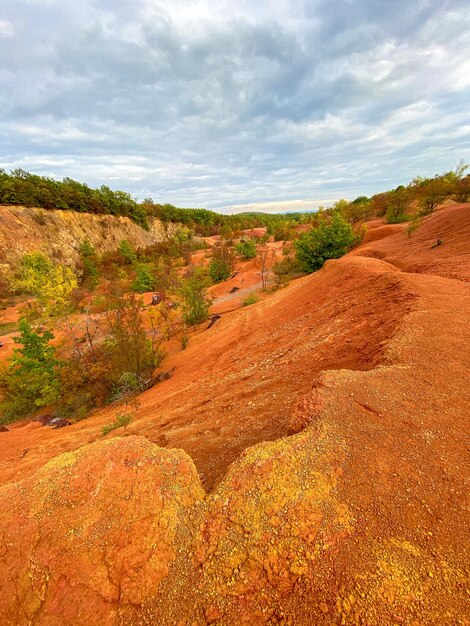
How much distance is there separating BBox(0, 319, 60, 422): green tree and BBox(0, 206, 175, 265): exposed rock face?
26.0 m

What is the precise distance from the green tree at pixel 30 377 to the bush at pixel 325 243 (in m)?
17.7

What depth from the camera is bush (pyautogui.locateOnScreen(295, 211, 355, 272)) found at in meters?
20.3

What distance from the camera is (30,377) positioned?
10.5m

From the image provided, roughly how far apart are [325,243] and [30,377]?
19462 millimetres

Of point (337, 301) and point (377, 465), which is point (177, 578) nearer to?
point (377, 465)

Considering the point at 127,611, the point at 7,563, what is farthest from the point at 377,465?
the point at 7,563

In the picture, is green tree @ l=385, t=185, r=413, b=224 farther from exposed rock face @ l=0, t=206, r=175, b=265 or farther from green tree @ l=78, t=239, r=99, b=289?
exposed rock face @ l=0, t=206, r=175, b=265

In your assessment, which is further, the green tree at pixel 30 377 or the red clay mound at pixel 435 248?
the red clay mound at pixel 435 248

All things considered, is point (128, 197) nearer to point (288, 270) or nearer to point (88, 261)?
point (88, 261)

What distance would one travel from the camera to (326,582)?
202 centimetres

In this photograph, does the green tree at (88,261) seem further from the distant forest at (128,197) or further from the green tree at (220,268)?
the green tree at (220,268)

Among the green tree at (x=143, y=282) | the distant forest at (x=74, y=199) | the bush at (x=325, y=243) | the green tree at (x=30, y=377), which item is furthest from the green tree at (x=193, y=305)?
the distant forest at (x=74, y=199)

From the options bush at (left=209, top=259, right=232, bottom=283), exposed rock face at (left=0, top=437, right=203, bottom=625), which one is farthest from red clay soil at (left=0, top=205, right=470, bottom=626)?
bush at (left=209, top=259, right=232, bottom=283)

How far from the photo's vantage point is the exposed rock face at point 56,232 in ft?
101
